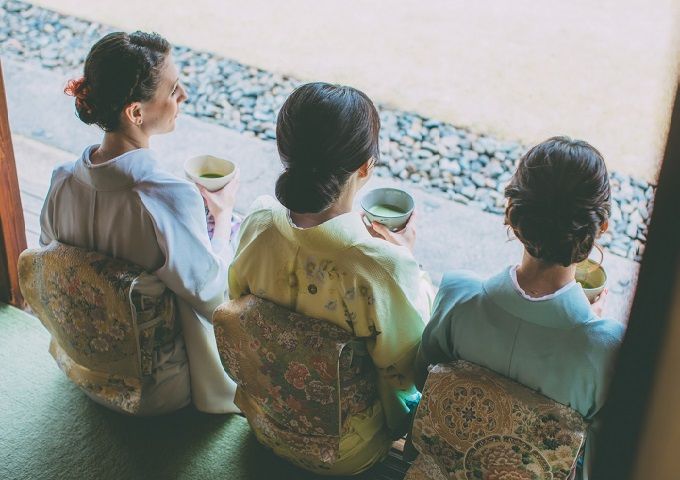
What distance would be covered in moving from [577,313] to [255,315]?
69cm

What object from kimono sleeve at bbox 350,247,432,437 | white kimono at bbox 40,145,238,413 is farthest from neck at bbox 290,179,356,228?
white kimono at bbox 40,145,238,413

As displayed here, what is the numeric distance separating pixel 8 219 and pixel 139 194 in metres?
0.77

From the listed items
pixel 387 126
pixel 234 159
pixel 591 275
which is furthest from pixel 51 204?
pixel 387 126

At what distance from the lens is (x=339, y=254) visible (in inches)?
62.1

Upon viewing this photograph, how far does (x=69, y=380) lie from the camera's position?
2.22 metres

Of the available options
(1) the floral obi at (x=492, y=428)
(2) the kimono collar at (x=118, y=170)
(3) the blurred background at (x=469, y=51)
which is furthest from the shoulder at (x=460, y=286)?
(3) the blurred background at (x=469, y=51)

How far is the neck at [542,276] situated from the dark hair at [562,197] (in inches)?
2.2

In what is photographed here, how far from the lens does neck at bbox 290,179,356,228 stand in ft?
5.15

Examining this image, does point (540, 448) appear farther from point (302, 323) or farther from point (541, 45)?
point (541, 45)

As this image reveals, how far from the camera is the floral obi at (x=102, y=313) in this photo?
182cm

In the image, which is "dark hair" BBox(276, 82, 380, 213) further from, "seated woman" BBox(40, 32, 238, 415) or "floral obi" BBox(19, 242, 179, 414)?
"floral obi" BBox(19, 242, 179, 414)

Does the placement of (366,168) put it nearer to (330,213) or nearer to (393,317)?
(330,213)

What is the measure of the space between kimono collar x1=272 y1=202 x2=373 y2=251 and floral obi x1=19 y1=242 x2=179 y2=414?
1.55 ft

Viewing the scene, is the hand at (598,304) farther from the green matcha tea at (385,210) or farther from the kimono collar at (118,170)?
the kimono collar at (118,170)
